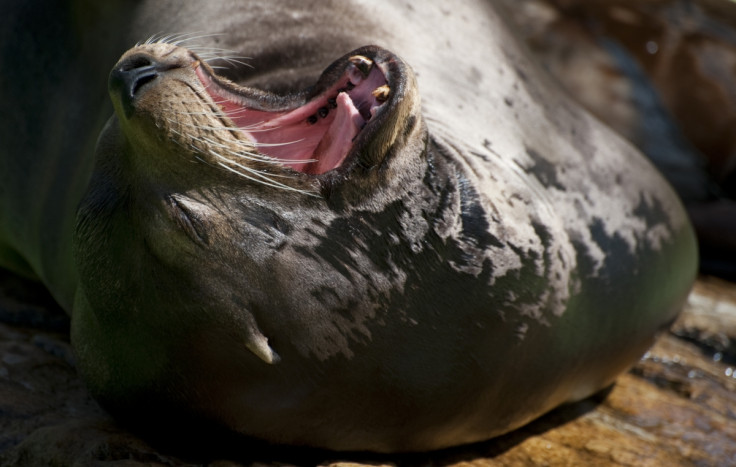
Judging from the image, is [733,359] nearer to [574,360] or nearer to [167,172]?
[574,360]

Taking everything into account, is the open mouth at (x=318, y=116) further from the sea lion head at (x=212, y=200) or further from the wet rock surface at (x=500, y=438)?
the wet rock surface at (x=500, y=438)

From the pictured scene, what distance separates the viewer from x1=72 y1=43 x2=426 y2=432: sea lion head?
2.55 m

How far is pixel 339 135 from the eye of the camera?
2754mm

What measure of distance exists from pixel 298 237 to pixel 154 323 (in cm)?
42

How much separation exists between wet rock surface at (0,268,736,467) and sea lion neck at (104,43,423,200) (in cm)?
78

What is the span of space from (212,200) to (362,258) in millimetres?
413

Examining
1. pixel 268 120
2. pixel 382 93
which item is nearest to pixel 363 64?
pixel 382 93

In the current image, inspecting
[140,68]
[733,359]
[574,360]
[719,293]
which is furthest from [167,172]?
[719,293]

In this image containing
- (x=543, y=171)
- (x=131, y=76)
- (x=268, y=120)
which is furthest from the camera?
(x=543, y=171)

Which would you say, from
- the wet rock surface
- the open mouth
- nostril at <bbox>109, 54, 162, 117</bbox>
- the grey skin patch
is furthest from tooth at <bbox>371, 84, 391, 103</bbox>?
the wet rock surface

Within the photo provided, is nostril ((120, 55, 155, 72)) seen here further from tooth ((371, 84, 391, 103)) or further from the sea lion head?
tooth ((371, 84, 391, 103))

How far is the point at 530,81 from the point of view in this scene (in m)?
3.83

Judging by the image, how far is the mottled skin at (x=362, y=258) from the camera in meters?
2.59

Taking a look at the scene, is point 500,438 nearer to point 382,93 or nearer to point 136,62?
point 382,93
